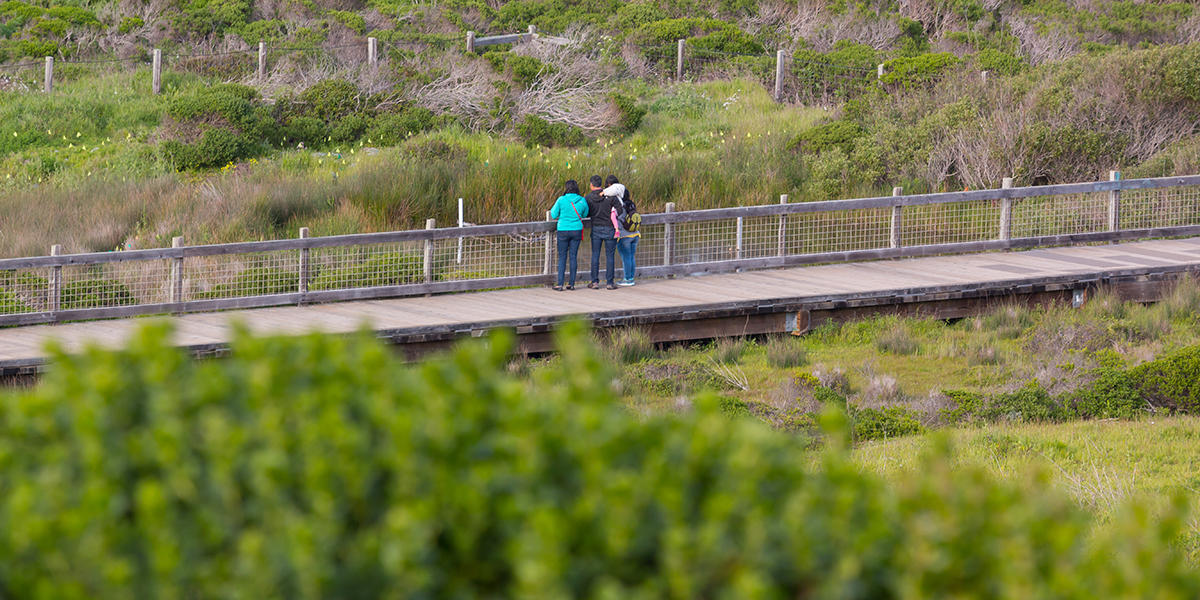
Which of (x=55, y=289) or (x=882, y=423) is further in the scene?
(x=55, y=289)

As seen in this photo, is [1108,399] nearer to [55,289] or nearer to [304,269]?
[304,269]

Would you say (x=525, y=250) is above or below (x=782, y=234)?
below

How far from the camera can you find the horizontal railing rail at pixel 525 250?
1352cm

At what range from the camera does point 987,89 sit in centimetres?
2650

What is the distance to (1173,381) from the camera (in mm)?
11367

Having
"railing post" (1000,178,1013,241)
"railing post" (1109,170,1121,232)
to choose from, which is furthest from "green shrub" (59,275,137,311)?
"railing post" (1109,170,1121,232)

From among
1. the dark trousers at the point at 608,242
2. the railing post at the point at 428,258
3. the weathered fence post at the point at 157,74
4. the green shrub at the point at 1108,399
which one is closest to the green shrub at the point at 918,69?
the weathered fence post at the point at 157,74

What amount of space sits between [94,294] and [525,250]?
5.45 meters

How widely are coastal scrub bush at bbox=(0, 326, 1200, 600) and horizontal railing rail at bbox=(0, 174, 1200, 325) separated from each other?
10482 millimetres

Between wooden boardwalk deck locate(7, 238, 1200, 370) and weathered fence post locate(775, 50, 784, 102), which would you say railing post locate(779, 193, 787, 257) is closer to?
wooden boardwalk deck locate(7, 238, 1200, 370)

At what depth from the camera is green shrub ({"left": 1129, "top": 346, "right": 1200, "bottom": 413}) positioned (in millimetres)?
11188

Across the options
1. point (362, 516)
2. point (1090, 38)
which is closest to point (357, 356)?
point (362, 516)

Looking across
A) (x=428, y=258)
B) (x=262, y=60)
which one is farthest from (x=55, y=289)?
(x=262, y=60)

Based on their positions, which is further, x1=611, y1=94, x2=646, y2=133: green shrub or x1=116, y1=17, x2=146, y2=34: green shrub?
x1=116, y1=17, x2=146, y2=34: green shrub
